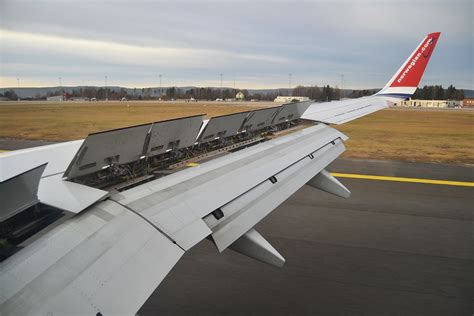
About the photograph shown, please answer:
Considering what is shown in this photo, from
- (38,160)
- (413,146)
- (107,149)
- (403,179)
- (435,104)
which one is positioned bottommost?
(403,179)

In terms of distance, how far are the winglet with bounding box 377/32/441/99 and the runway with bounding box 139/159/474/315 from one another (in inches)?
117

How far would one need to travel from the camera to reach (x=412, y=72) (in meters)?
7.75

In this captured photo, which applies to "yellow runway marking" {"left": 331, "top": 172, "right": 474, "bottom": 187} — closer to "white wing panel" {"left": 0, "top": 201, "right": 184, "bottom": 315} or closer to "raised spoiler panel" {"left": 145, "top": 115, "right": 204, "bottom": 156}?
"raised spoiler panel" {"left": 145, "top": 115, "right": 204, "bottom": 156}

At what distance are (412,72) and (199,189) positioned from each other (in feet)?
23.8

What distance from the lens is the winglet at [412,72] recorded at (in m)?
7.19

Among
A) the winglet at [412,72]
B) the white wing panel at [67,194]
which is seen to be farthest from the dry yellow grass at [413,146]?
the white wing panel at [67,194]

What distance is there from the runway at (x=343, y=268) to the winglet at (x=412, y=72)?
298 cm

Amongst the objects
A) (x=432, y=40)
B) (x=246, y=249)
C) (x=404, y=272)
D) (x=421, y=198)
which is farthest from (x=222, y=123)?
(x=432, y=40)

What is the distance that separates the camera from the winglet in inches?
283

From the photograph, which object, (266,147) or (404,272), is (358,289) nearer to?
(404,272)

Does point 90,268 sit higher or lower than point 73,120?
higher

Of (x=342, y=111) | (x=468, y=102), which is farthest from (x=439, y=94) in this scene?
(x=342, y=111)

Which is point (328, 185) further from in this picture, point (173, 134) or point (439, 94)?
point (439, 94)

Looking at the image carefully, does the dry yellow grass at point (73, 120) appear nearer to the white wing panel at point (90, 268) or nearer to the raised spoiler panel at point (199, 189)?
the raised spoiler panel at point (199, 189)
